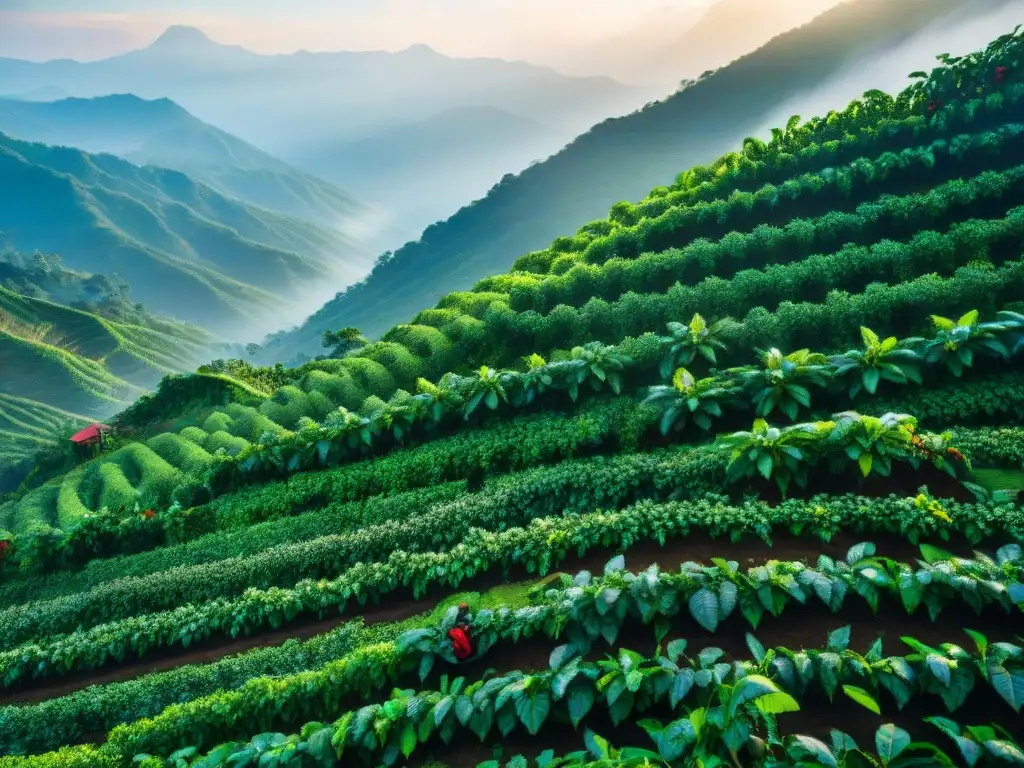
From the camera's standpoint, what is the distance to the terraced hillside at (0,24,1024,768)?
15.2 ft

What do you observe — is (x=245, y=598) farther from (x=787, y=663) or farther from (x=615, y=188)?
(x=615, y=188)

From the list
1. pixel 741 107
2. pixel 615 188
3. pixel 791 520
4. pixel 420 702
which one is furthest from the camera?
pixel 615 188

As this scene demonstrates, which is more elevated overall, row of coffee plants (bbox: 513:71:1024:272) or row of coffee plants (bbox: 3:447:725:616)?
row of coffee plants (bbox: 513:71:1024:272)

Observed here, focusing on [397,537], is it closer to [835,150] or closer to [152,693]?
[152,693]

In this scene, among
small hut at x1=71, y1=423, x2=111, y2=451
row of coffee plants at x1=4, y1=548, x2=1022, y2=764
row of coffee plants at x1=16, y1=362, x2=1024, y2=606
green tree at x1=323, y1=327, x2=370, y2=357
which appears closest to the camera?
row of coffee plants at x1=4, y1=548, x2=1022, y2=764

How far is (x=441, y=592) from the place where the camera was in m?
7.07

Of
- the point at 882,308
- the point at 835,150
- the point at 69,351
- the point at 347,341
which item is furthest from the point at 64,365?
the point at 882,308

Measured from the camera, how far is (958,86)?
1686 centimetres

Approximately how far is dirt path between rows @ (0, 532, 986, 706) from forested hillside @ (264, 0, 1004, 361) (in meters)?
46.4

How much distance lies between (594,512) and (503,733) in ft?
9.50

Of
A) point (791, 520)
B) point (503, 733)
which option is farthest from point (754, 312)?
point (503, 733)

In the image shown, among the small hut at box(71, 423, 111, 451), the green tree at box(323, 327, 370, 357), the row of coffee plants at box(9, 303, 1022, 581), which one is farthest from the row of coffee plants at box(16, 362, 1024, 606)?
the green tree at box(323, 327, 370, 357)

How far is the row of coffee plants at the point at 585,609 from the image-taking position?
500 centimetres

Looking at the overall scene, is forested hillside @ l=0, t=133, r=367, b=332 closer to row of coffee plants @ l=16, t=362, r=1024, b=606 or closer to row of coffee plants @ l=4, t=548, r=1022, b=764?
row of coffee plants @ l=16, t=362, r=1024, b=606
